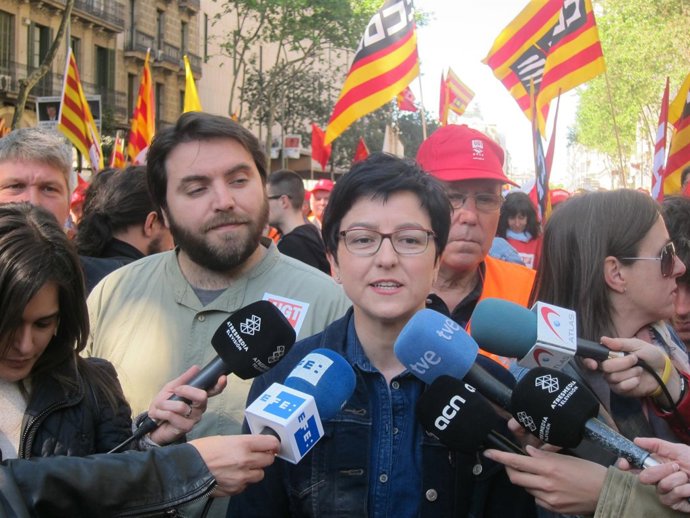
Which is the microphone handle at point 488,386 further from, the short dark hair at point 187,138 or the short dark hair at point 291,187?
the short dark hair at point 291,187

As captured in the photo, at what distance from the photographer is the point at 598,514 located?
1898 mm

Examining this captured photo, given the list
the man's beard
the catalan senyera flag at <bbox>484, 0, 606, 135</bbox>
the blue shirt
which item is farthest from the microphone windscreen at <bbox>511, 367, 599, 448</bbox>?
the catalan senyera flag at <bbox>484, 0, 606, 135</bbox>

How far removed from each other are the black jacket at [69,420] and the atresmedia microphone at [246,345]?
27 cm

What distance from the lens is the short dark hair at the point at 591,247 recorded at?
2633mm

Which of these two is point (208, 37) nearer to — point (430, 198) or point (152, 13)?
point (152, 13)

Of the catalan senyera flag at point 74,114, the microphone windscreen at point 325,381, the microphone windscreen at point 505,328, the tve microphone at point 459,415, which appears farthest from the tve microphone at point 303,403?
the catalan senyera flag at point 74,114

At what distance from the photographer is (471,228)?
334 cm

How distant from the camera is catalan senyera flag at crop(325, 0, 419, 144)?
7.21 meters

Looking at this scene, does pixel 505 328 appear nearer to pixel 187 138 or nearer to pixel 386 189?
pixel 386 189

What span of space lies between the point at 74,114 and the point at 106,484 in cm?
809

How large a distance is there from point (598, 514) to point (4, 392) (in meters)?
1.57

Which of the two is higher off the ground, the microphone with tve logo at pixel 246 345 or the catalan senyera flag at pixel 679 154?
the catalan senyera flag at pixel 679 154

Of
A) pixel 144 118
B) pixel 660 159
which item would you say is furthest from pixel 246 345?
pixel 144 118

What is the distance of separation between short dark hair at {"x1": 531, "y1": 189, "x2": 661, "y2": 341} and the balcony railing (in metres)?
30.3
